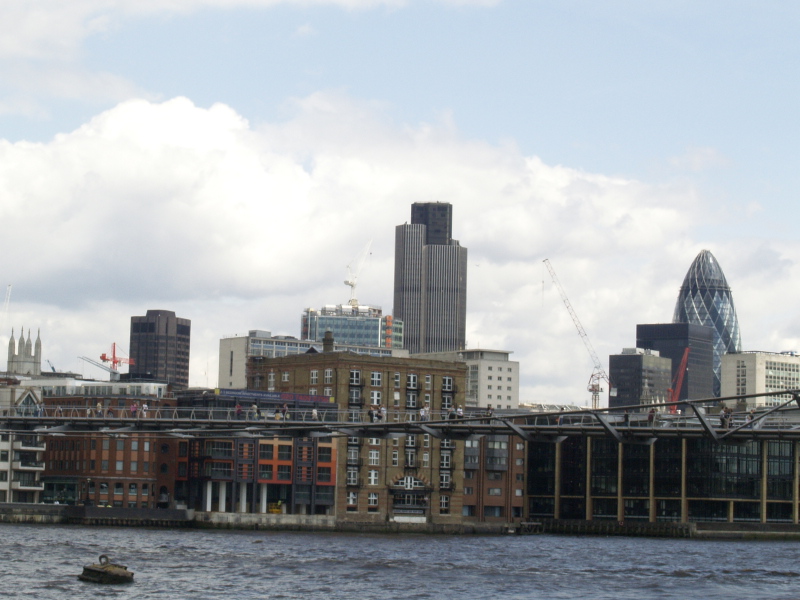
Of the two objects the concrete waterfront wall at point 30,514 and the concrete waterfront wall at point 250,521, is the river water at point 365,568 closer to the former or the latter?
the concrete waterfront wall at point 30,514

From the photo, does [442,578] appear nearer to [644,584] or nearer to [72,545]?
[644,584]

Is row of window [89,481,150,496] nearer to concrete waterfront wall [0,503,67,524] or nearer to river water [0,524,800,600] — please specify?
concrete waterfront wall [0,503,67,524]

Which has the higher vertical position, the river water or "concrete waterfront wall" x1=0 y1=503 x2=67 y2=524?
"concrete waterfront wall" x1=0 y1=503 x2=67 y2=524

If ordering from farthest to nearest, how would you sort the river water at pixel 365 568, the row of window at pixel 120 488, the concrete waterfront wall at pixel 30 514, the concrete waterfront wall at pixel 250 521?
1. the row of window at pixel 120 488
2. the concrete waterfront wall at pixel 250 521
3. the concrete waterfront wall at pixel 30 514
4. the river water at pixel 365 568

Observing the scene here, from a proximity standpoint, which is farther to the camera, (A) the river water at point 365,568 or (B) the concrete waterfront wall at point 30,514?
(B) the concrete waterfront wall at point 30,514

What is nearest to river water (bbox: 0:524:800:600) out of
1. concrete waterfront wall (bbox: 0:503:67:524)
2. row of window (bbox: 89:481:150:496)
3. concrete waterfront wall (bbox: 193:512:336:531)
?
concrete waterfront wall (bbox: 0:503:67:524)

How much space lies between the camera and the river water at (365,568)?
91.9 meters

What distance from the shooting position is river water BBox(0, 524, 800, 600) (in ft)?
301

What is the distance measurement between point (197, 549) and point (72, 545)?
1032cm

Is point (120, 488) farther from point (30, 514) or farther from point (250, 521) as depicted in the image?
point (250, 521)

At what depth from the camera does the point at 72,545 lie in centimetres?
12619

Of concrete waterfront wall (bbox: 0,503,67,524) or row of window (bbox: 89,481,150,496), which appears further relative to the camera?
row of window (bbox: 89,481,150,496)

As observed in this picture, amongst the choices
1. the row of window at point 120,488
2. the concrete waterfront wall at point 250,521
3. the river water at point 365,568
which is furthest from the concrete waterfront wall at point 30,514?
the row of window at point 120,488

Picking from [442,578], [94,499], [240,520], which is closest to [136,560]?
[442,578]
